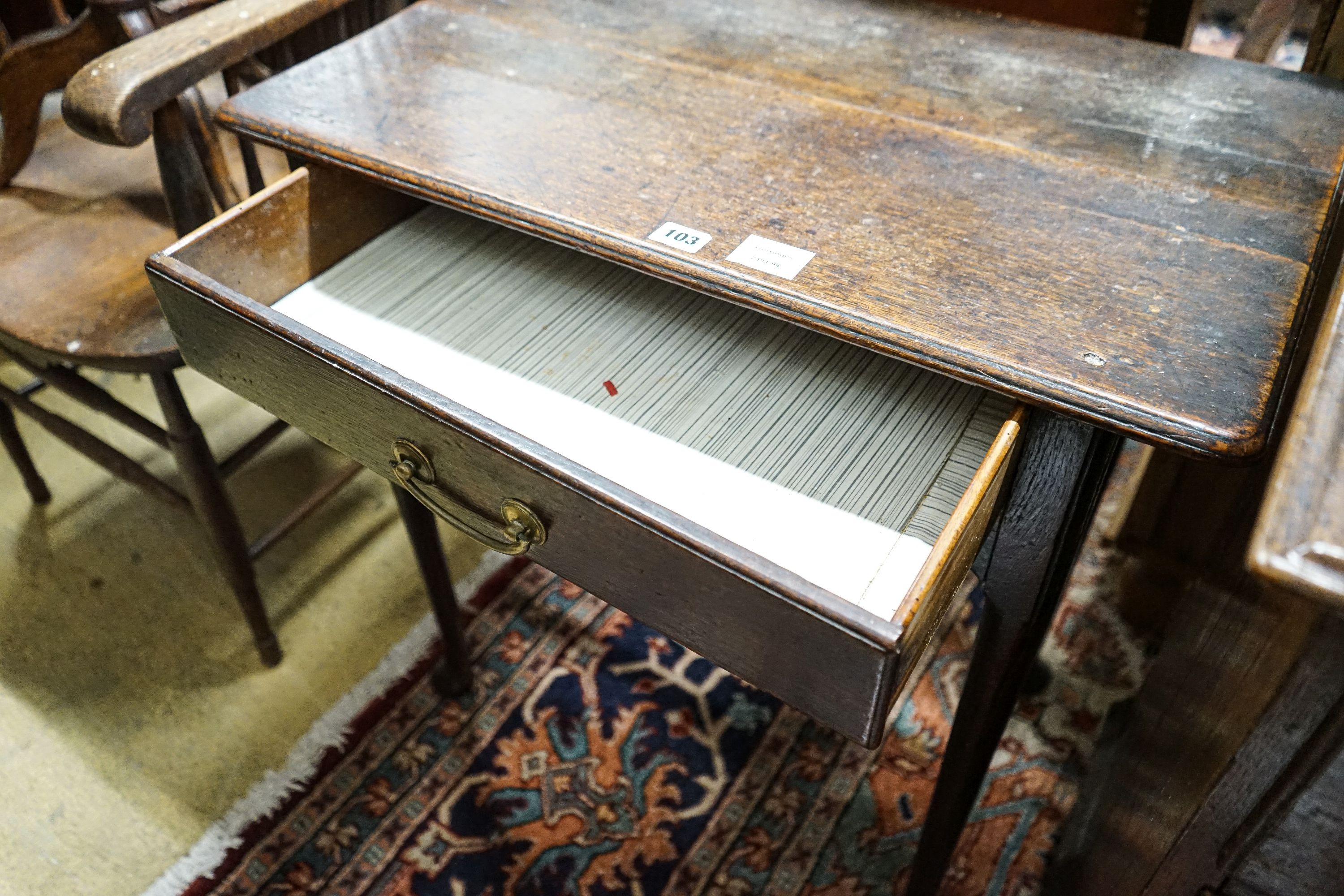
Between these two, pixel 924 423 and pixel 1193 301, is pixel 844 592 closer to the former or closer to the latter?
pixel 924 423

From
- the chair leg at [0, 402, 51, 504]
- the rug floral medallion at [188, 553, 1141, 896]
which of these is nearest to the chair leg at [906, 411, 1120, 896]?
the rug floral medallion at [188, 553, 1141, 896]

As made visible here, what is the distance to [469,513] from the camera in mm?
646

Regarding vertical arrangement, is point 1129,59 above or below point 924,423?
above

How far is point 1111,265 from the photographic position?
2.03 feet

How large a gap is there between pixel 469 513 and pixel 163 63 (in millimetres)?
539

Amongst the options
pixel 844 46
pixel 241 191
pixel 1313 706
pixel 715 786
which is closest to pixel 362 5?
pixel 241 191

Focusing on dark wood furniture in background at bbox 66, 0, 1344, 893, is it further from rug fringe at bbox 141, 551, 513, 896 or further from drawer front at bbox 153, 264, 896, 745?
rug fringe at bbox 141, 551, 513, 896

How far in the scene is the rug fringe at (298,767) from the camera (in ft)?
3.49

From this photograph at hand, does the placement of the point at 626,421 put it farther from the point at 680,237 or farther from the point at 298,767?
the point at 298,767

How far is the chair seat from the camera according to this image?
979mm

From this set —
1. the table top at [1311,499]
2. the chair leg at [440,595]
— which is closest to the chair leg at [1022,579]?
the table top at [1311,499]

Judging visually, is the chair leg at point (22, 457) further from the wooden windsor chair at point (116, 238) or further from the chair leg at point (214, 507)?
the chair leg at point (214, 507)

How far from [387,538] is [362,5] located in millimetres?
718

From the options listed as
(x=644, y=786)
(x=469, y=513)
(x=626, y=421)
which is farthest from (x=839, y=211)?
(x=644, y=786)
